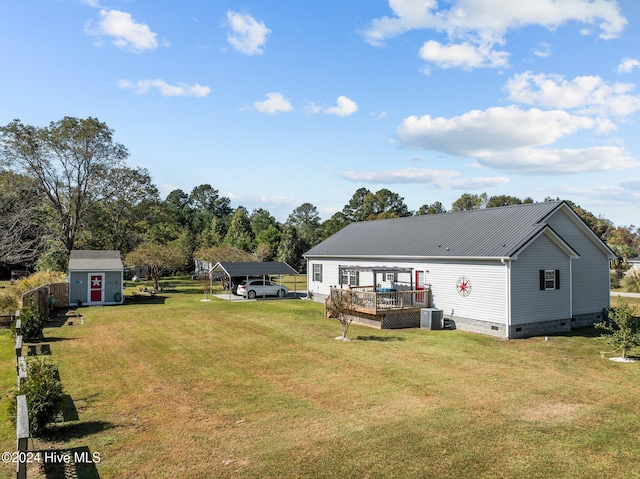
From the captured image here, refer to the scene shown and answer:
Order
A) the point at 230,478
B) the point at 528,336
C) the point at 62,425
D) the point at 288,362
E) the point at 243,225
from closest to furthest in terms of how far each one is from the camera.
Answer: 1. the point at 230,478
2. the point at 62,425
3. the point at 288,362
4. the point at 528,336
5. the point at 243,225

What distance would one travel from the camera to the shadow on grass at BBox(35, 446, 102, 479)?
6418 mm

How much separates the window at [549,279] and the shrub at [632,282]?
22935mm

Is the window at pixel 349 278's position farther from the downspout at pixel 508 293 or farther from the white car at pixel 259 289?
the downspout at pixel 508 293

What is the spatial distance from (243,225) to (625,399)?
7042 cm

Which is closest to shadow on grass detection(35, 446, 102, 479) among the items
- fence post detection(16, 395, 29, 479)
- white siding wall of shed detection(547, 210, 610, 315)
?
fence post detection(16, 395, 29, 479)

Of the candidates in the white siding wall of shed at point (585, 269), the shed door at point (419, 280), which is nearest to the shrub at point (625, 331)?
the white siding wall of shed at point (585, 269)

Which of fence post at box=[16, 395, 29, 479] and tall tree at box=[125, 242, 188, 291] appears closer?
fence post at box=[16, 395, 29, 479]

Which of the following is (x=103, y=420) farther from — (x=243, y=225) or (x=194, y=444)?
(x=243, y=225)

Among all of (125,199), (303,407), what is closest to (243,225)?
(125,199)

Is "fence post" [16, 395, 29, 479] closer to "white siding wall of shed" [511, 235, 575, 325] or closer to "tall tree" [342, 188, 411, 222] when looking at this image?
"white siding wall of shed" [511, 235, 575, 325]

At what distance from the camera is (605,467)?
679 centimetres

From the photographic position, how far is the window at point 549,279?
18.9 m

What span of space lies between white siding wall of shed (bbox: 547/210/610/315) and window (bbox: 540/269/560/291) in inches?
71.7

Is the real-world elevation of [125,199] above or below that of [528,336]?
above
